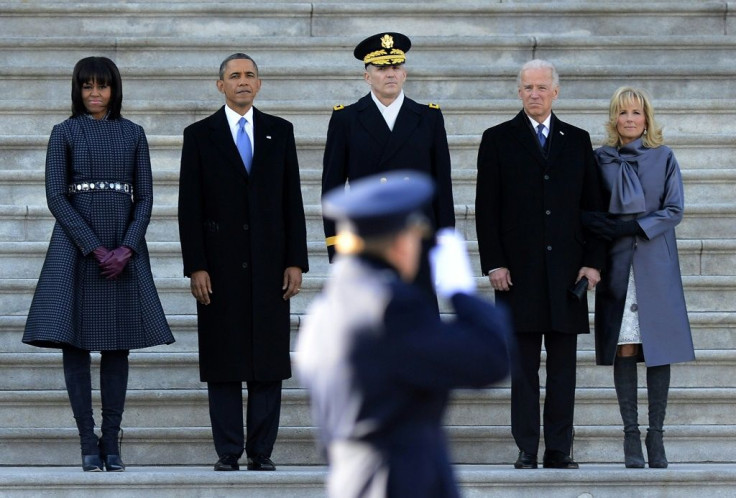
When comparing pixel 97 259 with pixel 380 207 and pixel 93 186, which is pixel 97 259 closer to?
pixel 93 186

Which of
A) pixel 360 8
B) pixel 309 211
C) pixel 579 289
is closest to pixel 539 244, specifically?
pixel 579 289

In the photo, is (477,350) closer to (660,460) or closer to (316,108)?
(660,460)

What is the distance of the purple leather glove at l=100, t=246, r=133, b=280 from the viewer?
6.35 metres

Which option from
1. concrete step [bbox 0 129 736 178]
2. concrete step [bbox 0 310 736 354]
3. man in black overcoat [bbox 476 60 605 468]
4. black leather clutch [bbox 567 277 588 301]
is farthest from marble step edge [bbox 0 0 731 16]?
black leather clutch [bbox 567 277 588 301]

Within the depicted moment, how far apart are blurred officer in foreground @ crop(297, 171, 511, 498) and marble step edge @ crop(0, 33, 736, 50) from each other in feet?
20.2

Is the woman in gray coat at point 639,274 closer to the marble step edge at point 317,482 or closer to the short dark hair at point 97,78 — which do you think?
the marble step edge at point 317,482

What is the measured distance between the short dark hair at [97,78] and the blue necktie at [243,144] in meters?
0.53

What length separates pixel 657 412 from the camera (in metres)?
→ 6.46

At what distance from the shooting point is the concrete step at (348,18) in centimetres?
942

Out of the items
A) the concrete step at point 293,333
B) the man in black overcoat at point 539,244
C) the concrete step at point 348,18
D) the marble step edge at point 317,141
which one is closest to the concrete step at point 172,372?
the concrete step at point 293,333

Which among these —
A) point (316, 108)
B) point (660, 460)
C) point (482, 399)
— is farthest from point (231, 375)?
point (316, 108)

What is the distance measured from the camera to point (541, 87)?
6707 millimetres

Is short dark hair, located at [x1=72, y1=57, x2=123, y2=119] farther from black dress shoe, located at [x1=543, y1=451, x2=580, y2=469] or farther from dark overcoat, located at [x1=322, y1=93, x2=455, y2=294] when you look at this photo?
black dress shoe, located at [x1=543, y1=451, x2=580, y2=469]

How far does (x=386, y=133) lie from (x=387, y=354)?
349cm
